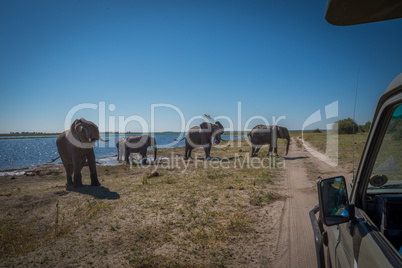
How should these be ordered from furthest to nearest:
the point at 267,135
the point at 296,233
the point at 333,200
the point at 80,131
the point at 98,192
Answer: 1. the point at 267,135
2. the point at 80,131
3. the point at 98,192
4. the point at 296,233
5. the point at 333,200

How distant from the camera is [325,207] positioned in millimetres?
1862

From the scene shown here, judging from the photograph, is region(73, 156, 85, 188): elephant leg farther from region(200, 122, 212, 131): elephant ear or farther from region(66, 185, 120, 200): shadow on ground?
region(200, 122, 212, 131): elephant ear

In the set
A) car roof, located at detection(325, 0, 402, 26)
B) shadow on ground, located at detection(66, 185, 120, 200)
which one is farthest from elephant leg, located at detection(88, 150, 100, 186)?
car roof, located at detection(325, 0, 402, 26)

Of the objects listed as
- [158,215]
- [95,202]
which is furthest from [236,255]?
[95,202]

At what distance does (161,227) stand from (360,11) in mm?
4974

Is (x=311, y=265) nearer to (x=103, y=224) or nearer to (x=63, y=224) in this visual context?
(x=103, y=224)

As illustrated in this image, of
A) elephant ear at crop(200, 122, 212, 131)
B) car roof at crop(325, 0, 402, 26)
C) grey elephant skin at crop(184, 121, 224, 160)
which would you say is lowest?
grey elephant skin at crop(184, 121, 224, 160)

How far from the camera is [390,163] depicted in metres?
1.77

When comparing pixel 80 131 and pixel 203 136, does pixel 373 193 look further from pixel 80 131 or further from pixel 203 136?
pixel 203 136

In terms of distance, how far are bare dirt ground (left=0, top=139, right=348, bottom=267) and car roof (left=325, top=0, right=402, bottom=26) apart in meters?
3.56

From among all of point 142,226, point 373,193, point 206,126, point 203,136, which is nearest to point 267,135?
point 206,126

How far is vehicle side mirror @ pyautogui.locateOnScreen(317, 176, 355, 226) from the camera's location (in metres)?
1.76

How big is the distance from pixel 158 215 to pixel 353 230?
4.75 meters

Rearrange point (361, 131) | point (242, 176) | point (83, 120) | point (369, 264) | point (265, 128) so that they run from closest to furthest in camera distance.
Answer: point (369, 264) → point (361, 131) → point (83, 120) → point (242, 176) → point (265, 128)
